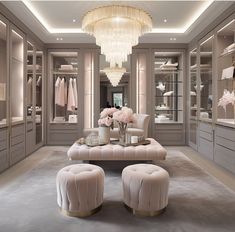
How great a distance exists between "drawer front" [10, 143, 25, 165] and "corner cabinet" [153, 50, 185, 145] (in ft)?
11.7

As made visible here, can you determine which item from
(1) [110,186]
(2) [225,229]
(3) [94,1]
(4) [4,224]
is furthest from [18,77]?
(2) [225,229]

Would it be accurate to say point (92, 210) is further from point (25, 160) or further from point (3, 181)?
point (25, 160)

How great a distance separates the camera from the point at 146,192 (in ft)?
8.16

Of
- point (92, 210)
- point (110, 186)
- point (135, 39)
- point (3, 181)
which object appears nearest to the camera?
point (92, 210)

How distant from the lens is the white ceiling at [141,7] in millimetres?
4500

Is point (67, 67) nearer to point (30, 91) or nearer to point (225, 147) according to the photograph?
point (30, 91)

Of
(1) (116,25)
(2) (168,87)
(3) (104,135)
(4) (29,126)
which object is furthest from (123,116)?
(2) (168,87)

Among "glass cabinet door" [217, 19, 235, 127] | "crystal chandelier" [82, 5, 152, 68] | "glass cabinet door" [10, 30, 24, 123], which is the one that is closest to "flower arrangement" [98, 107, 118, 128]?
"crystal chandelier" [82, 5, 152, 68]

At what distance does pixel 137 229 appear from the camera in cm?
226

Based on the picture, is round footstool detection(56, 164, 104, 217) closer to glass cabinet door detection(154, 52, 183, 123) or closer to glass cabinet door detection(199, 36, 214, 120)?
glass cabinet door detection(199, 36, 214, 120)

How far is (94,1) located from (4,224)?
12.3 ft

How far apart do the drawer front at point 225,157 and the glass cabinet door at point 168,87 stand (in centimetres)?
246

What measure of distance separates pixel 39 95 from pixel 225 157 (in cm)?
463

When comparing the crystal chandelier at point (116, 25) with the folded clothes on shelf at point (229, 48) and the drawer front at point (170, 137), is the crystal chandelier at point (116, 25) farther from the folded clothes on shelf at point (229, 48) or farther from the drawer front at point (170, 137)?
the drawer front at point (170, 137)
